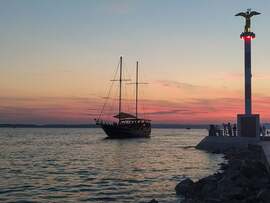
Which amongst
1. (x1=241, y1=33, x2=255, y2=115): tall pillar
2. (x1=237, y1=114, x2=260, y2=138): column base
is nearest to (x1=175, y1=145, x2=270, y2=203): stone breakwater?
(x1=237, y1=114, x2=260, y2=138): column base

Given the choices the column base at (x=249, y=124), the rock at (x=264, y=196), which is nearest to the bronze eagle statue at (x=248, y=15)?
the column base at (x=249, y=124)

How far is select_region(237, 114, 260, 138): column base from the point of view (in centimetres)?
3781

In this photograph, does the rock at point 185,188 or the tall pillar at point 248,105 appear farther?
the tall pillar at point 248,105

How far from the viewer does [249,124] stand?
38000 millimetres

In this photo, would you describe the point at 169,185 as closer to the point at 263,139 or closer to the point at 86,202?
the point at 86,202

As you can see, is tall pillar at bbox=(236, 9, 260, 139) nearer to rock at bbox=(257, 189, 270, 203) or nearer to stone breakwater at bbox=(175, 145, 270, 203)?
stone breakwater at bbox=(175, 145, 270, 203)

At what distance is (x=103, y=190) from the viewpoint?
20531 mm

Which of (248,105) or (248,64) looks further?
(248,64)

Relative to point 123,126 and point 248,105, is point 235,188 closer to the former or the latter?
point 248,105

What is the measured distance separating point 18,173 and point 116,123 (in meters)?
58.2

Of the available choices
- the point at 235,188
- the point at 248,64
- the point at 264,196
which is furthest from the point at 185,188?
the point at 248,64

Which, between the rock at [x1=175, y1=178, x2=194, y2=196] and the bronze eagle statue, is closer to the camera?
the rock at [x1=175, y1=178, x2=194, y2=196]

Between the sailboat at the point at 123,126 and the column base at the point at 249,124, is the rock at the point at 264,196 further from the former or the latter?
the sailboat at the point at 123,126

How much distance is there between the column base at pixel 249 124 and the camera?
37.8 meters
